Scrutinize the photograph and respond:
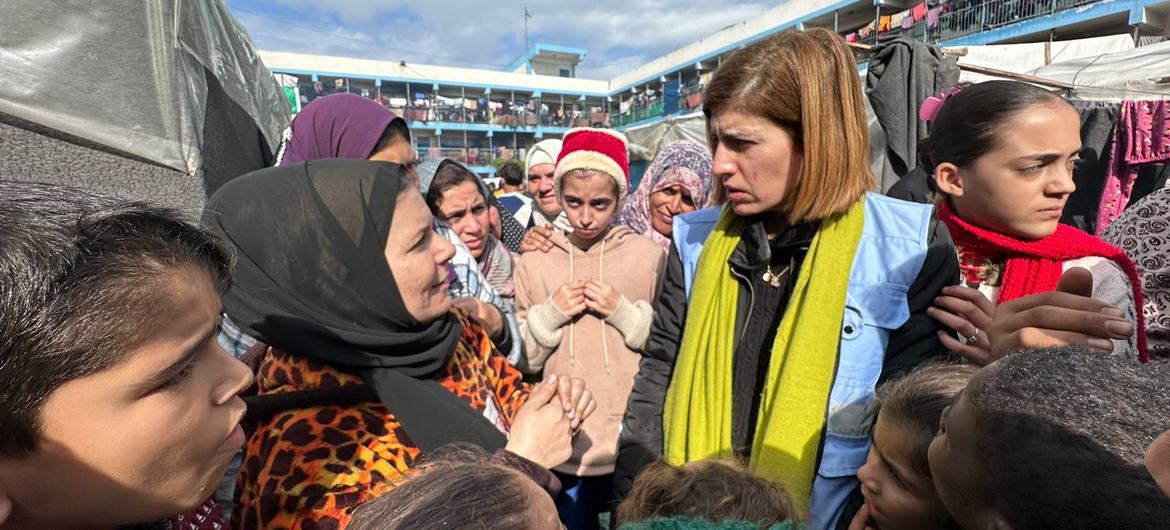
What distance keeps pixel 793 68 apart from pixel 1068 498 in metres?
1.20

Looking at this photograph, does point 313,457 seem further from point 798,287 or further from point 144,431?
point 798,287

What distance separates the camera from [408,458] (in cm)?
133

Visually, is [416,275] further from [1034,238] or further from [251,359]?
[1034,238]

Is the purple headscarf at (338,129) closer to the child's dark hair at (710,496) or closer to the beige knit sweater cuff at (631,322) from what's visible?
the beige knit sweater cuff at (631,322)

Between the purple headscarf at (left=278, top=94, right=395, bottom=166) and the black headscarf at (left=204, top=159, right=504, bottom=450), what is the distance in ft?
3.85

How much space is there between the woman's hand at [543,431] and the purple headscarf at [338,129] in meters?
1.60

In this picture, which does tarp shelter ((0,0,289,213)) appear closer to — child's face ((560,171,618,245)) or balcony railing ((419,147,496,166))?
child's face ((560,171,618,245))

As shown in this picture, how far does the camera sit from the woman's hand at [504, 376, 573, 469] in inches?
53.5

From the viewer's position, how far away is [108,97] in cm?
247

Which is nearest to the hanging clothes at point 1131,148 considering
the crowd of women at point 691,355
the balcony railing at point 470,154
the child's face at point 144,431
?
the crowd of women at point 691,355

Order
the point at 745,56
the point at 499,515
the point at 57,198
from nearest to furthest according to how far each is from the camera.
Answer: the point at 57,198, the point at 499,515, the point at 745,56

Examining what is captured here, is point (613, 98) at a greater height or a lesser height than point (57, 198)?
greater

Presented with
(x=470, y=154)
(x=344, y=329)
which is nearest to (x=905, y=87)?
(x=344, y=329)

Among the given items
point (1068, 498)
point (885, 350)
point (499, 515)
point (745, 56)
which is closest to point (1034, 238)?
point (885, 350)
